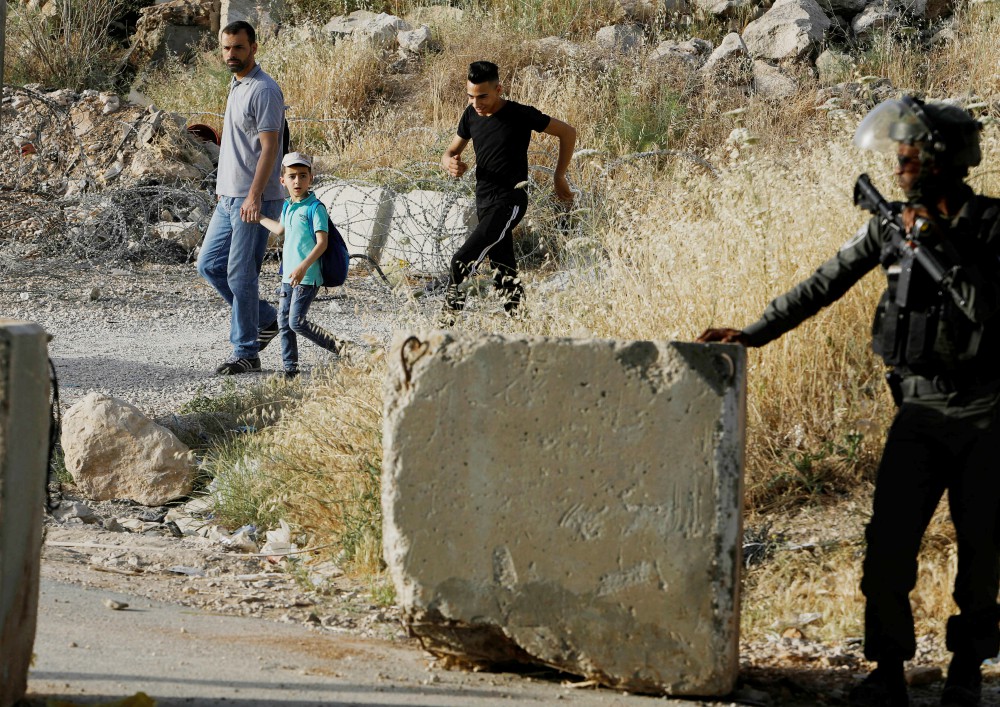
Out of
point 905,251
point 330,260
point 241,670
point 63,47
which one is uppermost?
point 63,47

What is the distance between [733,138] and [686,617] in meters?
4.26

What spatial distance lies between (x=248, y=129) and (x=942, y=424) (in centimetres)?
475

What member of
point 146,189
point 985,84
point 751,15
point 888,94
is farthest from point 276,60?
point 985,84

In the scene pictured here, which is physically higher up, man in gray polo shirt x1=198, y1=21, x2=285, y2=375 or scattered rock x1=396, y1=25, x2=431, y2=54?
scattered rock x1=396, y1=25, x2=431, y2=54

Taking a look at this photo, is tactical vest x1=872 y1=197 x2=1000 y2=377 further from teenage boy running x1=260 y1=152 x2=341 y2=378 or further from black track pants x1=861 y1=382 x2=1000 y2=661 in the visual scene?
teenage boy running x1=260 y1=152 x2=341 y2=378

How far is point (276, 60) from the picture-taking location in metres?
14.6

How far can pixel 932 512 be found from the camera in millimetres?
3188

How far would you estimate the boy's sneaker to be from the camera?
7.23 meters

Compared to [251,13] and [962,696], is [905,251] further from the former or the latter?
[251,13]

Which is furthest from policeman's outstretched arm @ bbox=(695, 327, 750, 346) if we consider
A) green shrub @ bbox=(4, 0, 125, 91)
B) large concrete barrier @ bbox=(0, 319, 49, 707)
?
green shrub @ bbox=(4, 0, 125, 91)

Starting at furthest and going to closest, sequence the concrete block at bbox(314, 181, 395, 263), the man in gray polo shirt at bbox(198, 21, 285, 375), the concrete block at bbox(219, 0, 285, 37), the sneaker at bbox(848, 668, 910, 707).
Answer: the concrete block at bbox(219, 0, 285, 37)
the concrete block at bbox(314, 181, 395, 263)
the man in gray polo shirt at bbox(198, 21, 285, 375)
the sneaker at bbox(848, 668, 910, 707)

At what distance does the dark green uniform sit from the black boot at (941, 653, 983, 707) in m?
0.04

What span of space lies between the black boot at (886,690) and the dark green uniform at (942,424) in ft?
0.13

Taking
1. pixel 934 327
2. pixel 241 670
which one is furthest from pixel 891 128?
pixel 241 670
